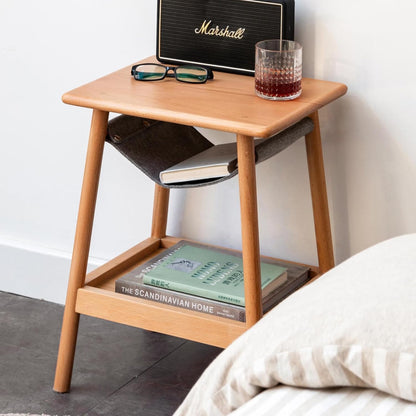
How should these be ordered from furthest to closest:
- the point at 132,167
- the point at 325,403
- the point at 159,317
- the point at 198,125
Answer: the point at 132,167 < the point at 159,317 < the point at 198,125 < the point at 325,403

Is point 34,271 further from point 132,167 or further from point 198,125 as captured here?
point 198,125

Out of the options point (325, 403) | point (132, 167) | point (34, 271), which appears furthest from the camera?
point (34, 271)

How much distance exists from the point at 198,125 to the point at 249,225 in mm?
187

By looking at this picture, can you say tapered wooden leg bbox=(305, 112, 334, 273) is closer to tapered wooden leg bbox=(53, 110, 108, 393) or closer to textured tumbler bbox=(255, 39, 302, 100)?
textured tumbler bbox=(255, 39, 302, 100)

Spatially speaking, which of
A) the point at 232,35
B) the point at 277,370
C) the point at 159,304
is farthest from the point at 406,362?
the point at 232,35

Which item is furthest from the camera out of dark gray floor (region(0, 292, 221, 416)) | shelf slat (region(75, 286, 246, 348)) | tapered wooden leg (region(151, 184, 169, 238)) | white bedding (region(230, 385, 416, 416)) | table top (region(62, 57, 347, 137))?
tapered wooden leg (region(151, 184, 169, 238))

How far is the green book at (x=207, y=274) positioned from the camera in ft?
4.90

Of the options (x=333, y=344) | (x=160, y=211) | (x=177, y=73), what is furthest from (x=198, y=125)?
(x=333, y=344)

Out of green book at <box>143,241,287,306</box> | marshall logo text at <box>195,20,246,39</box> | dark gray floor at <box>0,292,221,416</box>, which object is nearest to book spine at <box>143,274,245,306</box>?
green book at <box>143,241,287,306</box>

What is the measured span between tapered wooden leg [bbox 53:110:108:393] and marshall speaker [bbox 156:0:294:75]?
0.80 ft

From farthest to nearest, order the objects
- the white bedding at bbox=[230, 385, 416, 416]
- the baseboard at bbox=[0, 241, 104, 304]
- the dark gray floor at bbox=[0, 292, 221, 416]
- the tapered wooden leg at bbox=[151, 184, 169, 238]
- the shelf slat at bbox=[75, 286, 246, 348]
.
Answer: the baseboard at bbox=[0, 241, 104, 304] < the tapered wooden leg at bbox=[151, 184, 169, 238] < the dark gray floor at bbox=[0, 292, 221, 416] < the shelf slat at bbox=[75, 286, 246, 348] < the white bedding at bbox=[230, 385, 416, 416]

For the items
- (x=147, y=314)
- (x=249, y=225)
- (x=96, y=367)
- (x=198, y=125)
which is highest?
(x=198, y=125)

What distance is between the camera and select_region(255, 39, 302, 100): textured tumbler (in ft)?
4.51

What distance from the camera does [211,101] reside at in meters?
1.39
